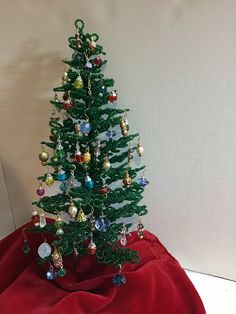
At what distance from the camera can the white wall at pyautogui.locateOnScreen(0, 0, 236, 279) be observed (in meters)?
0.72

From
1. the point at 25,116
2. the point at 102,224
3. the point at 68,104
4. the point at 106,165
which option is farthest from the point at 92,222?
the point at 25,116

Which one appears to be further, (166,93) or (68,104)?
(166,93)

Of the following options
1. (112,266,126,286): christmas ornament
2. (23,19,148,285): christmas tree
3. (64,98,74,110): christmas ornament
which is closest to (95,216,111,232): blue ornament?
(23,19,148,285): christmas tree

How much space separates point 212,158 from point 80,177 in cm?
32

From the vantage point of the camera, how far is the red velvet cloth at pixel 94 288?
699mm

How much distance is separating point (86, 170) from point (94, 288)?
0.27m

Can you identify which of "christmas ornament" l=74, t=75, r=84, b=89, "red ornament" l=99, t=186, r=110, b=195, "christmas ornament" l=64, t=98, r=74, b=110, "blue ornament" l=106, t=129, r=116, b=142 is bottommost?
"red ornament" l=99, t=186, r=110, b=195

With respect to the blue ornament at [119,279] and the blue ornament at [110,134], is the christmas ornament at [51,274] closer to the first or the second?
the blue ornament at [119,279]

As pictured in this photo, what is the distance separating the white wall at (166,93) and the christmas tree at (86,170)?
101mm

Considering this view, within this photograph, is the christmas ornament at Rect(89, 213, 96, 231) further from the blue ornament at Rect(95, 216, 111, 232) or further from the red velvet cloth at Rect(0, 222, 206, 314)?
the red velvet cloth at Rect(0, 222, 206, 314)

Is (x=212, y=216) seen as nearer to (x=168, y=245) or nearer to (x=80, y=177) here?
(x=168, y=245)

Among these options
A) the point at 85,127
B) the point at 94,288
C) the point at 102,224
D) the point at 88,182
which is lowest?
the point at 94,288

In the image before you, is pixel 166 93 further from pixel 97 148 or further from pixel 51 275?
pixel 51 275

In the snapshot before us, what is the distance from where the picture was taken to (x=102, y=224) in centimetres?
72
